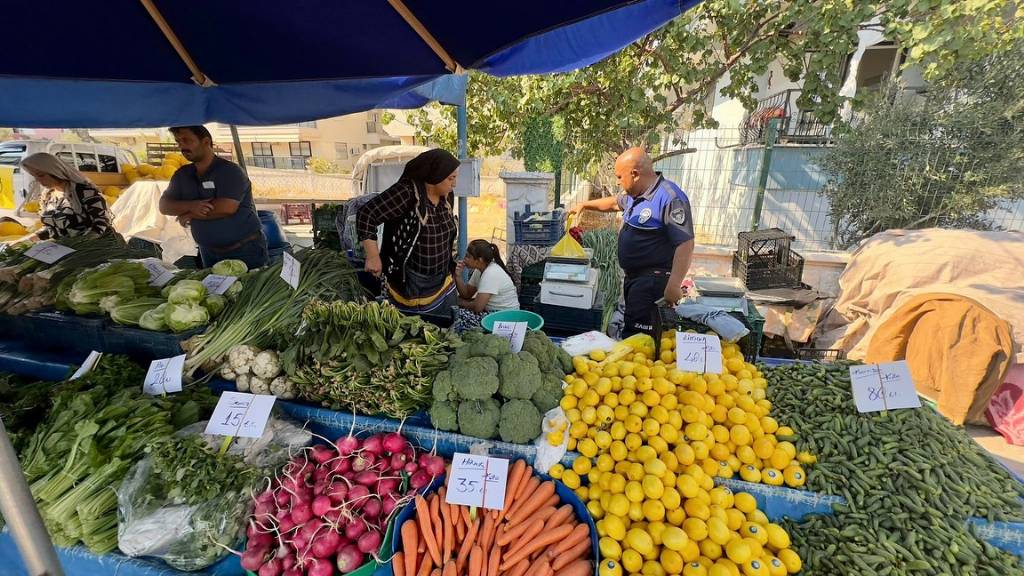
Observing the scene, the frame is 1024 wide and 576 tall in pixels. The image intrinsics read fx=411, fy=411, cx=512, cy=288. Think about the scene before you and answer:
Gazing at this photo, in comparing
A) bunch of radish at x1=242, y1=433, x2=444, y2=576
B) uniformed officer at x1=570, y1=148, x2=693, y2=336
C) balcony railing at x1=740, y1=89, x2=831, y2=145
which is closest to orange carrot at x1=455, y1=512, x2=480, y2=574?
bunch of radish at x1=242, y1=433, x2=444, y2=576

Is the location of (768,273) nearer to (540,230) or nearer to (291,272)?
(540,230)

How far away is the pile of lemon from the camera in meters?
1.48

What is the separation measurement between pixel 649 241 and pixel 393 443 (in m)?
2.73

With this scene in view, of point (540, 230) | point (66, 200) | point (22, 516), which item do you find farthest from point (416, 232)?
point (66, 200)

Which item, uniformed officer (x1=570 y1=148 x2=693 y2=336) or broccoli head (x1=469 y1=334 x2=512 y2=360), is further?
uniformed officer (x1=570 y1=148 x2=693 y2=336)

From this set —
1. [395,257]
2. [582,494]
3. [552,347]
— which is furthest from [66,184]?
[582,494]

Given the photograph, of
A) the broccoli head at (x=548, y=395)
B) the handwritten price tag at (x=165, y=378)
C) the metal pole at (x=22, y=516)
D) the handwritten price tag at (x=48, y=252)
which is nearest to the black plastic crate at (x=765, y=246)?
the broccoli head at (x=548, y=395)

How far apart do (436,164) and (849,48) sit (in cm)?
572

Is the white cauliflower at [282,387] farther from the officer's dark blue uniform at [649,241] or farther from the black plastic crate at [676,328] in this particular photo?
the officer's dark blue uniform at [649,241]

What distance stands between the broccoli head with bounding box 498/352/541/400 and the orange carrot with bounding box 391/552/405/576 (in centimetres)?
74

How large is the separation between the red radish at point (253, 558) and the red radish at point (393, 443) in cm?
57

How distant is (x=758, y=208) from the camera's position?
665 centimetres

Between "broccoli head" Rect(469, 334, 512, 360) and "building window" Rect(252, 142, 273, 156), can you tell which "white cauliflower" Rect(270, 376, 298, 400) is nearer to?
"broccoli head" Rect(469, 334, 512, 360)

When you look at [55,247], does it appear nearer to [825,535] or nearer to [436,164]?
[436,164]
